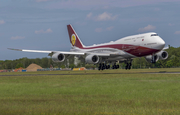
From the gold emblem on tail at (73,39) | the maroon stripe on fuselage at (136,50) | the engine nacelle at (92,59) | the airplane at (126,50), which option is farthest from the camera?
the gold emblem on tail at (73,39)

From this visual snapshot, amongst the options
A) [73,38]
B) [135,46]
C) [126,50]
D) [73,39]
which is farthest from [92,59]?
[73,38]

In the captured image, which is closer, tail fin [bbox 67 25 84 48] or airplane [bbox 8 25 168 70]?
airplane [bbox 8 25 168 70]

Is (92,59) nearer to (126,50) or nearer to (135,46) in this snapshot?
(126,50)

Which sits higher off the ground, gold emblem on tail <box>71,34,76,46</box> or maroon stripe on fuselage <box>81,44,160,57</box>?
gold emblem on tail <box>71,34,76,46</box>

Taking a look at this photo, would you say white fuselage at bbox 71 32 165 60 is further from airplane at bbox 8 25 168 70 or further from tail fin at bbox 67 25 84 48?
tail fin at bbox 67 25 84 48

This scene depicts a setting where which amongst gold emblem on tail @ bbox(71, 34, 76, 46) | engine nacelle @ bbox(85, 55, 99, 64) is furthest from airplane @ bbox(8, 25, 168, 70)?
gold emblem on tail @ bbox(71, 34, 76, 46)

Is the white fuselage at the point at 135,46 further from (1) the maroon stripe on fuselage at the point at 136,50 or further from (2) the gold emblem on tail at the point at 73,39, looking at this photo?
(2) the gold emblem on tail at the point at 73,39

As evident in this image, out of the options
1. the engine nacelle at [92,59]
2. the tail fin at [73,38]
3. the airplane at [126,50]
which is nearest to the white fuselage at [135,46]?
the airplane at [126,50]

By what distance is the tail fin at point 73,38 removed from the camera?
2820 inches

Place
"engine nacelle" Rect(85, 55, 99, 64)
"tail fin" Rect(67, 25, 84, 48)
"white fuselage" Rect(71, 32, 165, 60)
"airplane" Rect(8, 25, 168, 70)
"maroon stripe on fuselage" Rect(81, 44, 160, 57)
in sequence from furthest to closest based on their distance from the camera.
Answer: "tail fin" Rect(67, 25, 84, 48) < "engine nacelle" Rect(85, 55, 99, 64) < "maroon stripe on fuselage" Rect(81, 44, 160, 57) < "airplane" Rect(8, 25, 168, 70) < "white fuselage" Rect(71, 32, 165, 60)

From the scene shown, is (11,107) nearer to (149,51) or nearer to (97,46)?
(149,51)

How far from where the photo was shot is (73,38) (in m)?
73.4

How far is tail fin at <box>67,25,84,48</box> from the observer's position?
71.6 meters

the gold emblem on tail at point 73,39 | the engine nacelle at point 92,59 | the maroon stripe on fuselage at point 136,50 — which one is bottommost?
the engine nacelle at point 92,59
